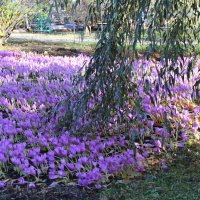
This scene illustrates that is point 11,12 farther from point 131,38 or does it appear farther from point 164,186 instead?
point 164,186

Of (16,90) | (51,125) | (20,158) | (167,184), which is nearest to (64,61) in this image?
(16,90)

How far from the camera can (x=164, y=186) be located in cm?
328

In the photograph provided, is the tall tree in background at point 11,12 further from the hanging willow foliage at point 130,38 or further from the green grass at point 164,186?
the green grass at point 164,186

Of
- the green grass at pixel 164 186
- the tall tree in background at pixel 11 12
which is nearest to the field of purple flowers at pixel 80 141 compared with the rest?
the green grass at pixel 164 186

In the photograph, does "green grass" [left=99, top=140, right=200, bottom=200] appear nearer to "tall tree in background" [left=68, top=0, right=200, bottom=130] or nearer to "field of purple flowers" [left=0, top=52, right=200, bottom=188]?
"field of purple flowers" [left=0, top=52, right=200, bottom=188]

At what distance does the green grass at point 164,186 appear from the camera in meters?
3.12

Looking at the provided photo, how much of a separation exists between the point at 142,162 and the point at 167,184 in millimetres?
411

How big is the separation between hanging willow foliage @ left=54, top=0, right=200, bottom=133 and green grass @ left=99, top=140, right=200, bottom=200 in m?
0.66

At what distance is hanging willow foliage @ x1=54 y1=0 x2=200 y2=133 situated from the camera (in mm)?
2999

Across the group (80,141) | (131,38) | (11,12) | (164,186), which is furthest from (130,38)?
(11,12)

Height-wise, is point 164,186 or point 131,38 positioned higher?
point 131,38

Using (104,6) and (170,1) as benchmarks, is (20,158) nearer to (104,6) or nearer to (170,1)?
(104,6)

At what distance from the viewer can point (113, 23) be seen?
3.21 m

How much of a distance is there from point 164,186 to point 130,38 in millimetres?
1185
